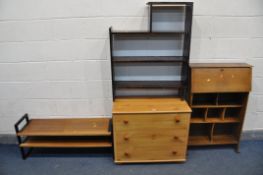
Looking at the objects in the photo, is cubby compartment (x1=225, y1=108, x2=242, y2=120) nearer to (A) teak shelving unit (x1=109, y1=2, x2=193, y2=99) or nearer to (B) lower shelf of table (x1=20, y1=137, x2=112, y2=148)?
(A) teak shelving unit (x1=109, y1=2, x2=193, y2=99)

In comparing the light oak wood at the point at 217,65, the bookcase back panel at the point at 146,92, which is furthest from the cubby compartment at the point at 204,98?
the light oak wood at the point at 217,65

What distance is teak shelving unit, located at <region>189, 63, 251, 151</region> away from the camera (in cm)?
215

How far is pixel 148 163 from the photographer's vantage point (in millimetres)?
2320

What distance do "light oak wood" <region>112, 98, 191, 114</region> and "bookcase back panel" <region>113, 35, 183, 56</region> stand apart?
1.73 ft

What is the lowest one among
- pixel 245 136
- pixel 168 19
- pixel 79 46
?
pixel 245 136

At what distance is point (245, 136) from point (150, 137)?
143 cm

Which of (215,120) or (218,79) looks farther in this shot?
(215,120)

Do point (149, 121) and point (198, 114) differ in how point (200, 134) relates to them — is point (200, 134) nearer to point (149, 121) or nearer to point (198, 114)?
point (198, 114)

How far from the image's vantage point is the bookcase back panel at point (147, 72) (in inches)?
93.4

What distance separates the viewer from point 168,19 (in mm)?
2205

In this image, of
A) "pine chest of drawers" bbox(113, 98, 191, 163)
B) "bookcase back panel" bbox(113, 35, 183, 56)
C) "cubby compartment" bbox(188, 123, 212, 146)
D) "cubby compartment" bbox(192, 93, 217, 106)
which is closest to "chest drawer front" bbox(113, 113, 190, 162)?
"pine chest of drawers" bbox(113, 98, 191, 163)

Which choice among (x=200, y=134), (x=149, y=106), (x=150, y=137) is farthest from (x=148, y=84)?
(x=200, y=134)

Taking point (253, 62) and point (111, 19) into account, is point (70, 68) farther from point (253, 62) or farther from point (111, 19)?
point (253, 62)

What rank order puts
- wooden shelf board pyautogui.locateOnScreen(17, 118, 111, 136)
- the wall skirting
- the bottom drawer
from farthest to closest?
the wall skirting → wooden shelf board pyautogui.locateOnScreen(17, 118, 111, 136) → the bottom drawer
